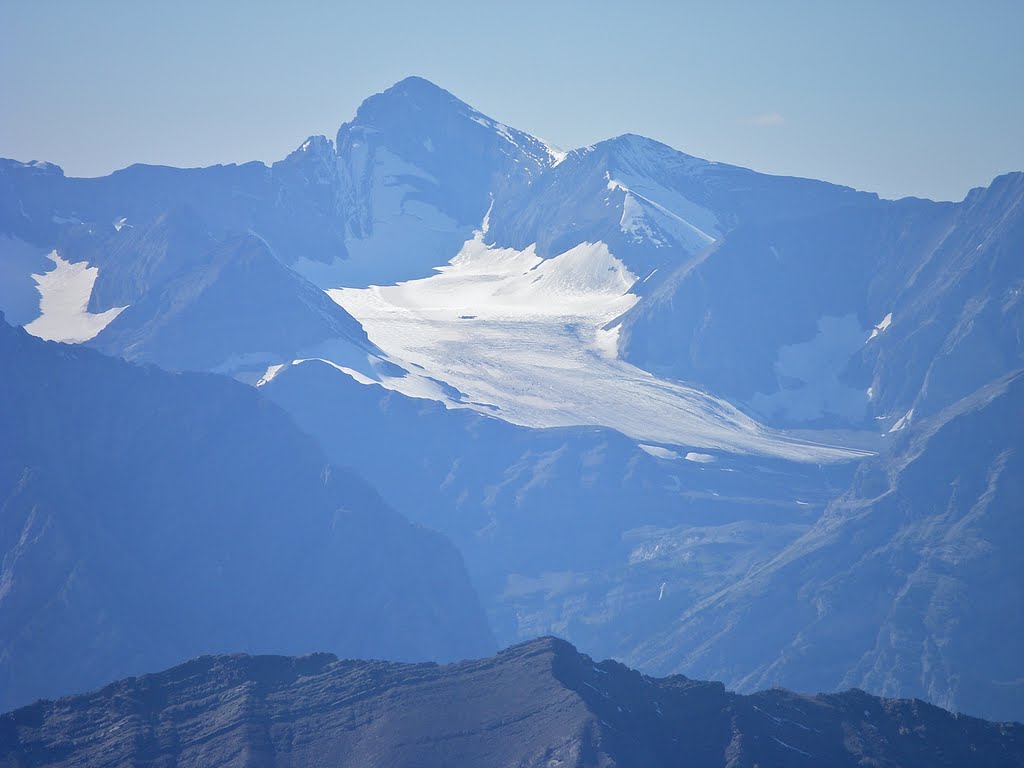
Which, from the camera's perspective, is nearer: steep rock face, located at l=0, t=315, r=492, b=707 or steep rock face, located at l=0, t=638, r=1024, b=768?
steep rock face, located at l=0, t=638, r=1024, b=768

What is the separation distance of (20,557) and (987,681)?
91.1m

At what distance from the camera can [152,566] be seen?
611 ft

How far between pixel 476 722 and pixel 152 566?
252 feet

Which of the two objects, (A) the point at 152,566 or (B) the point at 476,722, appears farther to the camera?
(A) the point at 152,566

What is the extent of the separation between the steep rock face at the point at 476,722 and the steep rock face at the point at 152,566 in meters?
50.9

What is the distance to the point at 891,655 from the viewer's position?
198000 mm

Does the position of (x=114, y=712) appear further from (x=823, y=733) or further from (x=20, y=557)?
(x=20, y=557)

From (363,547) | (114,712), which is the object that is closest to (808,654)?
(363,547)

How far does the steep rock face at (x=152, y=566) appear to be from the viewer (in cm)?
17250

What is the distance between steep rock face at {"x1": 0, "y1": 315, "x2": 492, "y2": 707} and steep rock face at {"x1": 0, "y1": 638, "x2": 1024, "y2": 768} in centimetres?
5092

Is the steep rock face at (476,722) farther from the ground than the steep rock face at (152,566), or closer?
closer

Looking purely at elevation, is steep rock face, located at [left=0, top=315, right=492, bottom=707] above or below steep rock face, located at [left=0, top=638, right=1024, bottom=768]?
above

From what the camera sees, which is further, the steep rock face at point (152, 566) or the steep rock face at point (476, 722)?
the steep rock face at point (152, 566)

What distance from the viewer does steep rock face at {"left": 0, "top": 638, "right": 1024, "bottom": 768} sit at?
112m
